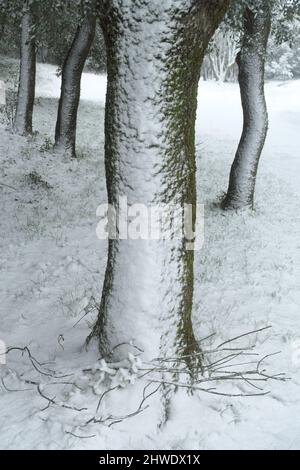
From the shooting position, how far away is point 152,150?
2.87 meters

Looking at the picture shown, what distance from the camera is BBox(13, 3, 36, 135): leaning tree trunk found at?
39.0ft

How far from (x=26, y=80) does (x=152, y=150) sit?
10.8m

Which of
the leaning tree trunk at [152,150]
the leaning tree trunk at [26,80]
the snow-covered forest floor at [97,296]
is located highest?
the leaning tree trunk at [26,80]

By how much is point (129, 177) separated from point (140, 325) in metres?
1.06

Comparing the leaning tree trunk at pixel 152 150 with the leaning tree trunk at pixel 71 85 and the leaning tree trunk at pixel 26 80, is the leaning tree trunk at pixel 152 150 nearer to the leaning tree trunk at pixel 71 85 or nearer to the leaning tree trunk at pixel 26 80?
the leaning tree trunk at pixel 71 85

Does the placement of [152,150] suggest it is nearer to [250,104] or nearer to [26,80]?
[250,104]

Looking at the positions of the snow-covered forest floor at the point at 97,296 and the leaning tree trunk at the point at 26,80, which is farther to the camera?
the leaning tree trunk at the point at 26,80

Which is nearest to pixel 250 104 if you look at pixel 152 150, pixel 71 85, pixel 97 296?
pixel 97 296

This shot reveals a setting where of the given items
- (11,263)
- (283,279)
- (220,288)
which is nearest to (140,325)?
(220,288)

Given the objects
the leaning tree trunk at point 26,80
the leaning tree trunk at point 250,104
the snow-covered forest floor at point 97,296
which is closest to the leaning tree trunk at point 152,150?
the snow-covered forest floor at point 97,296

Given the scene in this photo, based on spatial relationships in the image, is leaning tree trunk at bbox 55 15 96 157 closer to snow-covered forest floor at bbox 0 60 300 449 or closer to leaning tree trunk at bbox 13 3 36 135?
snow-covered forest floor at bbox 0 60 300 449

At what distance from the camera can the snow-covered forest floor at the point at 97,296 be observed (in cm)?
290

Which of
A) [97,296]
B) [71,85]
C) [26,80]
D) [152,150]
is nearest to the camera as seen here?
[152,150]

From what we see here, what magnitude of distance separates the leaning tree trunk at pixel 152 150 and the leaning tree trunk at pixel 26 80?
1015 centimetres
